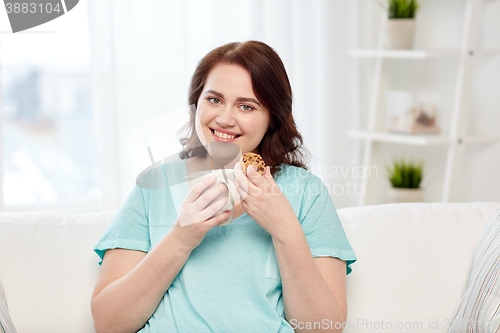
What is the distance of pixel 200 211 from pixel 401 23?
1.79 meters

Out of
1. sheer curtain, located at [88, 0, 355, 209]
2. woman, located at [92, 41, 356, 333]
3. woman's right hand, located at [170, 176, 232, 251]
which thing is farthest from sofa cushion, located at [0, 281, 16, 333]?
sheer curtain, located at [88, 0, 355, 209]

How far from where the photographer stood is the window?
187 centimetres

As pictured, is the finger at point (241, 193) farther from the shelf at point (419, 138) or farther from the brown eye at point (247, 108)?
the shelf at point (419, 138)

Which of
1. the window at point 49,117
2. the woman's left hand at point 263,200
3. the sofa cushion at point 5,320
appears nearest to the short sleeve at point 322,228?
the woman's left hand at point 263,200

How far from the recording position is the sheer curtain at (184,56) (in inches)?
74.0

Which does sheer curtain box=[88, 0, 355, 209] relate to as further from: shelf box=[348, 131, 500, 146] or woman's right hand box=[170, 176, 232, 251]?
woman's right hand box=[170, 176, 232, 251]

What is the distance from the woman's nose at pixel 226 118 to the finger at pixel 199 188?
0.54ft

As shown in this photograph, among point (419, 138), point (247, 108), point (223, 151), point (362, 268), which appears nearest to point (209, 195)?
point (223, 151)

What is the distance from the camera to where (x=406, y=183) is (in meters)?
2.37

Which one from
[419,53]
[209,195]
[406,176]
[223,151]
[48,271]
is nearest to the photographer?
[209,195]

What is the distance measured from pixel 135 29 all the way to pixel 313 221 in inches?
50.8

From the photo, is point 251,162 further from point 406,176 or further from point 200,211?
point 406,176

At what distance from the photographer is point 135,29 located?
190 centimetres

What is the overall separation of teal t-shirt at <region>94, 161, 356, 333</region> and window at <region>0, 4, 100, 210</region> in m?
1.10
